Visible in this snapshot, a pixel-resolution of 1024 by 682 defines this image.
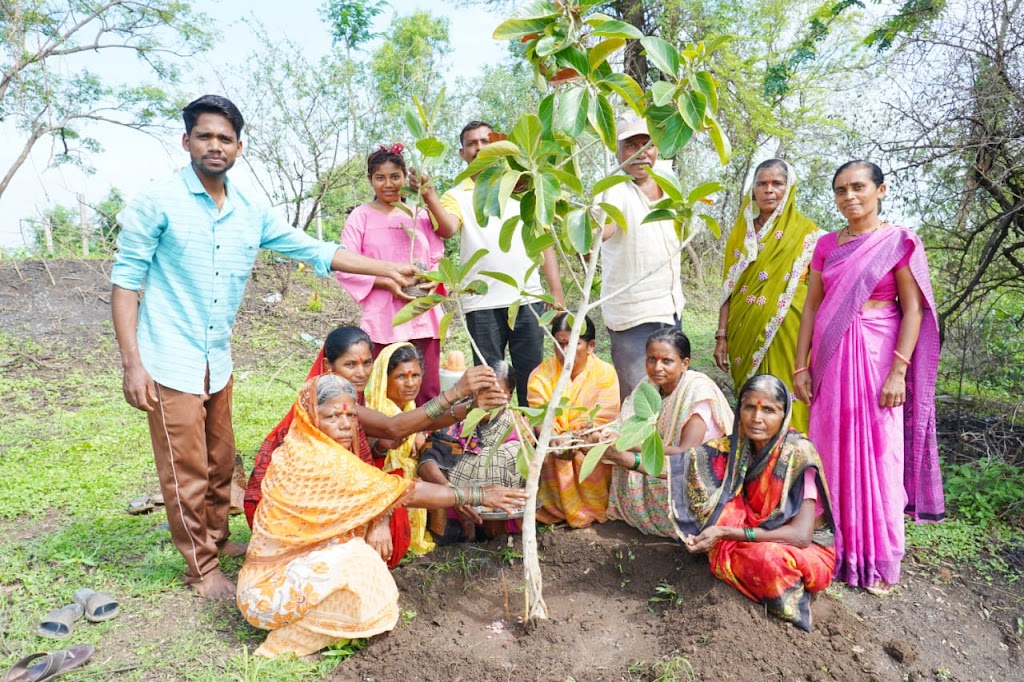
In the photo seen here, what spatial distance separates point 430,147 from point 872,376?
2267mm

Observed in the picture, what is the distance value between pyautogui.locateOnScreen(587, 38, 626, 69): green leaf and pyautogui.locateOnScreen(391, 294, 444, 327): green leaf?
35.1 inches

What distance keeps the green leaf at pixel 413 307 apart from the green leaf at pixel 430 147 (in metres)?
0.47

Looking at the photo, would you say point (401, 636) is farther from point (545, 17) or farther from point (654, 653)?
point (545, 17)

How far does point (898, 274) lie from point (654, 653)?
1994 millimetres

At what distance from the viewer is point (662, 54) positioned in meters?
1.92

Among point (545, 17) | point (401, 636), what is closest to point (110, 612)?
point (401, 636)

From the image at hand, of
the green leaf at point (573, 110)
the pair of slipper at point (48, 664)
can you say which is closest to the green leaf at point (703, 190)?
the green leaf at point (573, 110)

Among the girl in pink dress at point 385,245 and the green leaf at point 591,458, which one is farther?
the girl in pink dress at point 385,245

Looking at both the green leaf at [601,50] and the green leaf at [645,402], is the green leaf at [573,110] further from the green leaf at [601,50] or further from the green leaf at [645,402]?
the green leaf at [645,402]

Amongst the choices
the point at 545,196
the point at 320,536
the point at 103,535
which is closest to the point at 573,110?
the point at 545,196

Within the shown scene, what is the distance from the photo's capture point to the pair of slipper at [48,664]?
2299 millimetres

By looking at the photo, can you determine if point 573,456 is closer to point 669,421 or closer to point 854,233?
point 669,421

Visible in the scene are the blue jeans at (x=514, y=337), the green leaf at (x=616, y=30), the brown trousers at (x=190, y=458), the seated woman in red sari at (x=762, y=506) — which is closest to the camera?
the green leaf at (x=616, y=30)

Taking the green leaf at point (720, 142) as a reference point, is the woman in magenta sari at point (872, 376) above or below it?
below
